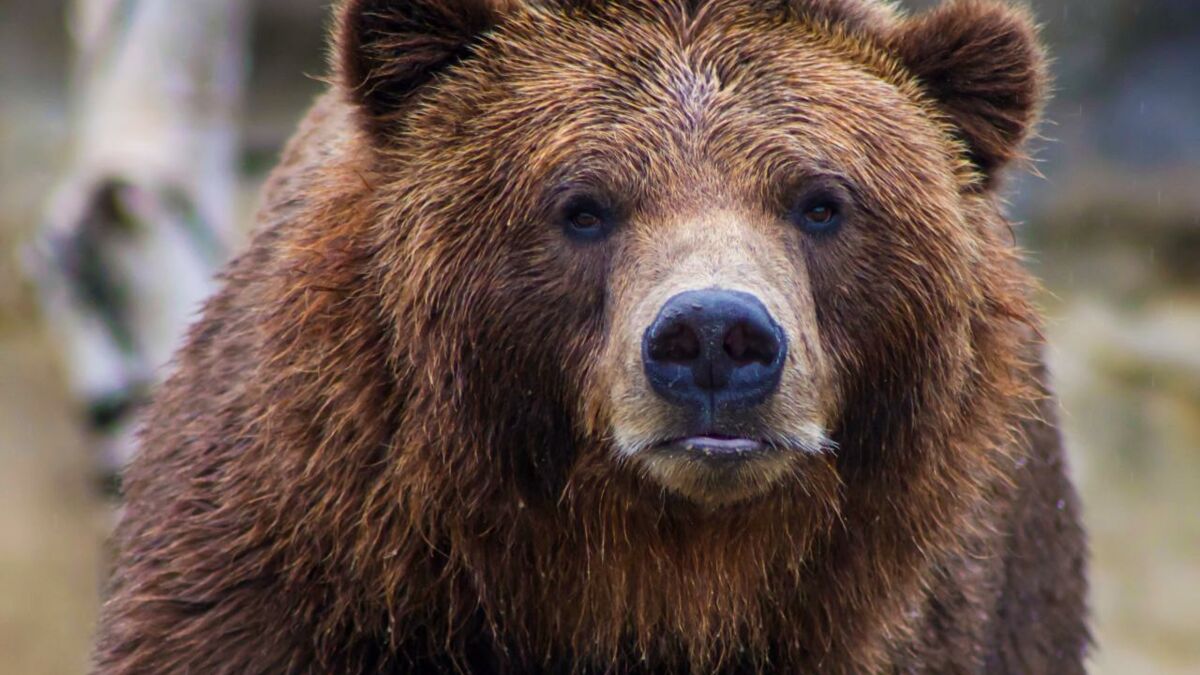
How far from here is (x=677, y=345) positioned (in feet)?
12.4

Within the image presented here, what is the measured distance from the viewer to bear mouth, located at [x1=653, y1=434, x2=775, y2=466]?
3873mm

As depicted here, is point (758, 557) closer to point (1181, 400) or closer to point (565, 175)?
point (565, 175)

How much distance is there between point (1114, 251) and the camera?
47.9ft

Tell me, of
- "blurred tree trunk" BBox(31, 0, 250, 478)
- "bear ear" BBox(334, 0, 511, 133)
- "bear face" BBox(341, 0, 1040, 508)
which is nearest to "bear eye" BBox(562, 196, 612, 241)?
"bear face" BBox(341, 0, 1040, 508)

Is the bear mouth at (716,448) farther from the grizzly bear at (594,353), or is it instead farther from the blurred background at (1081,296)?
the blurred background at (1081,296)

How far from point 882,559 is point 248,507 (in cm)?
171

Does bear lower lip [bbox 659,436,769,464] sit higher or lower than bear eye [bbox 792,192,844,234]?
lower

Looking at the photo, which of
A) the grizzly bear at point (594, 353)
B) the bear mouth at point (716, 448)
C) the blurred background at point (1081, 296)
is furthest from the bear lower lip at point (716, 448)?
the blurred background at point (1081, 296)

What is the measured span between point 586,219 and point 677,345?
615 mm

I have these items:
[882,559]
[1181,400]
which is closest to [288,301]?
[882,559]

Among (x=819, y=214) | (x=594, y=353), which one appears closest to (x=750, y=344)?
(x=594, y=353)

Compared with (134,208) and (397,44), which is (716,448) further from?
(134,208)

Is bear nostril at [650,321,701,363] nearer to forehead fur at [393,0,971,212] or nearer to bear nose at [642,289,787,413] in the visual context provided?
bear nose at [642,289,787,413]

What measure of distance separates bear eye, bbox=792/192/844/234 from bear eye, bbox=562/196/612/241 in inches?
19.0
